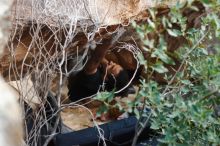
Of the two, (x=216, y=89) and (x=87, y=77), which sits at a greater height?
(x=216, y=89)

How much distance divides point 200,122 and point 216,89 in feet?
0.53

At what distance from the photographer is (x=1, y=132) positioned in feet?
3.19

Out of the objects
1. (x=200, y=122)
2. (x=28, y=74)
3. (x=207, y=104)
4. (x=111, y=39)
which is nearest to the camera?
(x=200, y=122)

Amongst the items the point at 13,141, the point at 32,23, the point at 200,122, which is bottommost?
the point at 200,122

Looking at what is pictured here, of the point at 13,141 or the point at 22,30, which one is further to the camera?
the point at 22,30

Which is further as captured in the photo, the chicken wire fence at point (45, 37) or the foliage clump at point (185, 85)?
the chicken wire fence at point (45, 37)

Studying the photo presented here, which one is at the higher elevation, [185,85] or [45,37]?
[45,37]

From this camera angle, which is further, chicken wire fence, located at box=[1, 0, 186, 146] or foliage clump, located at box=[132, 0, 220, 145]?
chicken wire fence, located at box=[1, 0, 186, 146]

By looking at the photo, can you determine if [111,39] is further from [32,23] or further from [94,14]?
[32,23]

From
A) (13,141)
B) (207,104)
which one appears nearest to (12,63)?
(207,104)

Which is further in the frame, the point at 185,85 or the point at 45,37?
the point at 45,37

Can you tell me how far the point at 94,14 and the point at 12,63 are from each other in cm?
55

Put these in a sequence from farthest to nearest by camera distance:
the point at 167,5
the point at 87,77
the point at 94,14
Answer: the point at 87,77 → the point at 167,5 → the point at 94,14

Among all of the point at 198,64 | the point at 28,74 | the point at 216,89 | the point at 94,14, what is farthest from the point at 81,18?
the point at 216,89
